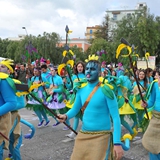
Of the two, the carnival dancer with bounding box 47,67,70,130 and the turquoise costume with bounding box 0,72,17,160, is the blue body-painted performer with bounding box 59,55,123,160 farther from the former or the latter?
the carnival dancer with bounding box 47,67,70,130

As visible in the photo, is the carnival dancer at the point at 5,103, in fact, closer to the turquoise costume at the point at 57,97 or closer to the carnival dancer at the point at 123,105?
the carnival dancer at the point at 123,105

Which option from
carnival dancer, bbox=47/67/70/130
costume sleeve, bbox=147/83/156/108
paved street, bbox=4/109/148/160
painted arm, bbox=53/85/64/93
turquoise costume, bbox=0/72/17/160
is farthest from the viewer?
carnival dancer, bbox=47/67/70/130

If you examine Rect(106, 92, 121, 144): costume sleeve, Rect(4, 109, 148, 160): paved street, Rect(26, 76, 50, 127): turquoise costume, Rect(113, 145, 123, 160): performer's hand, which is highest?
Rect(106, 92, 121, 144): costume sleeve

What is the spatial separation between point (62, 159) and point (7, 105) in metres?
2.15

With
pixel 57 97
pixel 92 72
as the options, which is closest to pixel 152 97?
pixel 92 72

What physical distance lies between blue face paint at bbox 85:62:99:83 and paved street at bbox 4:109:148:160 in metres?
2.47

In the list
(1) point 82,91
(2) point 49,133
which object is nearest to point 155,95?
(1) point 82,91

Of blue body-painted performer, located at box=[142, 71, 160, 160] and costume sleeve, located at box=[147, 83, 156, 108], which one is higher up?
costume sleeve, located at box=[147, 83, 156, 108]

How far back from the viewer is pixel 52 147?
5652 mm

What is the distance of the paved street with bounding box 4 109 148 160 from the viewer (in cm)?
508

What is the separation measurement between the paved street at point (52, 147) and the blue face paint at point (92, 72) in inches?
97.3

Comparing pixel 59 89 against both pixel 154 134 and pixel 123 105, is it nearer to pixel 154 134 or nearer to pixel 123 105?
pixel 123 105

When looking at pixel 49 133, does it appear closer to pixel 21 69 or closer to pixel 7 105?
pixel 7 105

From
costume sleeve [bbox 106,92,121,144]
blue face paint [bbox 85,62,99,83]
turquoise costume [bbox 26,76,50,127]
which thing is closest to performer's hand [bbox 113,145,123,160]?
costume sleeve [bbox 106,92,121,144]
